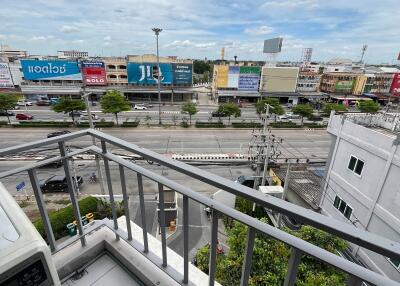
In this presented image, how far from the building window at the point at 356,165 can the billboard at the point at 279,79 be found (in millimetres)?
29058

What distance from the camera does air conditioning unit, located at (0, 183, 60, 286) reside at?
2.68 ft

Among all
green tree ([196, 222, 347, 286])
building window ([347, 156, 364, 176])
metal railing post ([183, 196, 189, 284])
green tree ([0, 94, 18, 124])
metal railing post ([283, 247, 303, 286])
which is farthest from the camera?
green tree ([0, 94, 18, 124])

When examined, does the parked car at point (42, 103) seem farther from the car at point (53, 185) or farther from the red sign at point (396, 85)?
the red sign at point (396, 85)

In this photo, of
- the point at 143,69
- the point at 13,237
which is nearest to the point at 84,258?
the point at 13,237

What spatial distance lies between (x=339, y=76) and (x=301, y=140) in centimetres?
2493

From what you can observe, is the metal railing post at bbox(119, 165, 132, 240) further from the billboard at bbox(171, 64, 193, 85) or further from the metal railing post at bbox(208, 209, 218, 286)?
the billboard at bbox(171, 64, 193, 85)

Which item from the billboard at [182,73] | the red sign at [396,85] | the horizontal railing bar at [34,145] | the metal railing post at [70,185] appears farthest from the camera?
the red sign at [396,85]

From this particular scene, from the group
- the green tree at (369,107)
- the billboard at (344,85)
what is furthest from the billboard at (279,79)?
the green tree at (369,107)

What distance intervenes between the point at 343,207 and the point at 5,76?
44.7 metres

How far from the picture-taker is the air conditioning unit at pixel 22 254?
2.68 ft

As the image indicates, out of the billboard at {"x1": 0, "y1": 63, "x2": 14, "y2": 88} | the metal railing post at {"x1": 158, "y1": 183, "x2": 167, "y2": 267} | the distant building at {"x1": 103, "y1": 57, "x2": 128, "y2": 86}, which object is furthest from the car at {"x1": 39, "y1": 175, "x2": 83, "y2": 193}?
the billboard at {"x1": 0, "y1": 63, "x2": 14, "y2": 88}

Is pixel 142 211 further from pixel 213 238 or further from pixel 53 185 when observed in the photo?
pixel 53 185

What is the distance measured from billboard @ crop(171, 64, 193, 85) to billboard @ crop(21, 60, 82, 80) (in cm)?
1374

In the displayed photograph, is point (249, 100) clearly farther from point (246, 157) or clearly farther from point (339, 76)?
point (246, 157)
